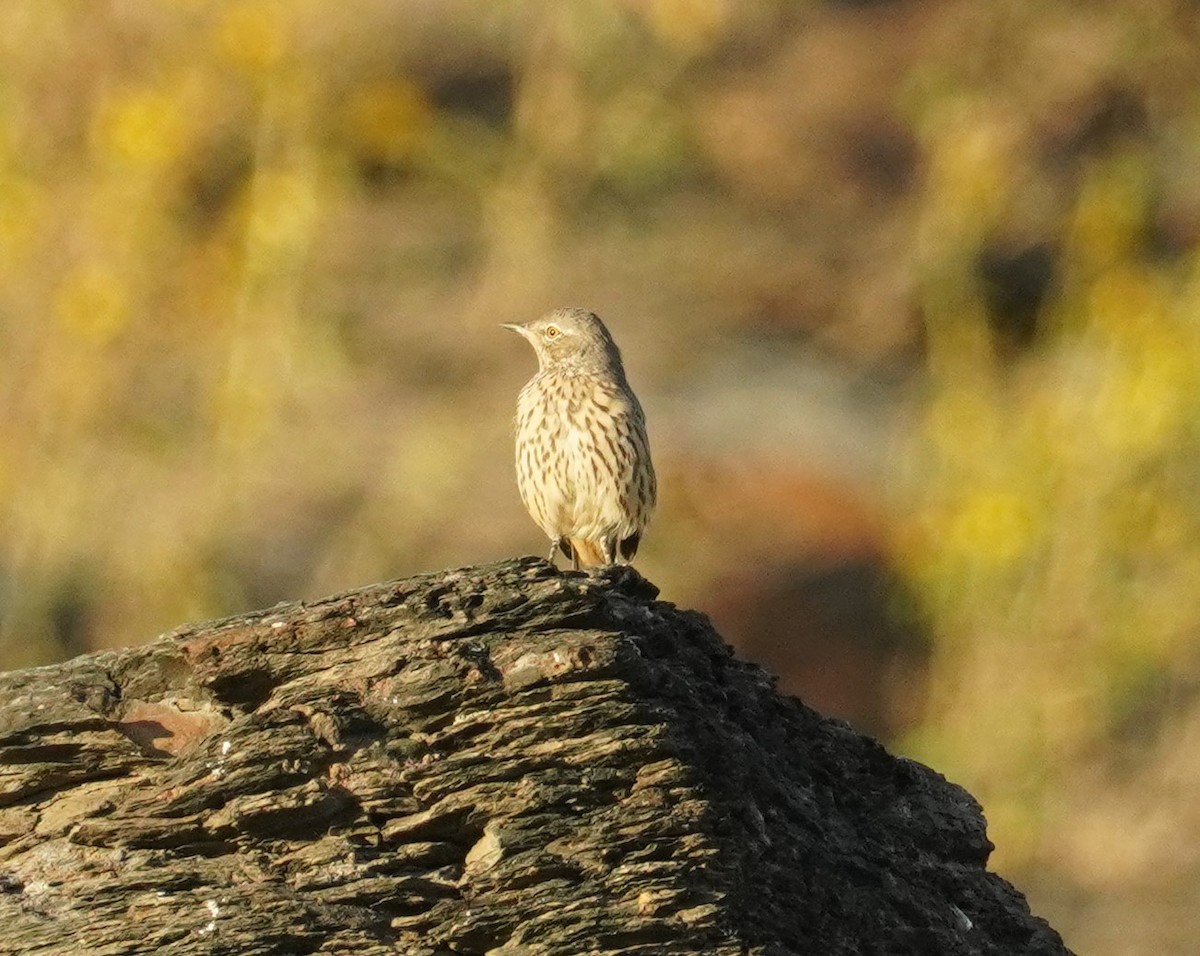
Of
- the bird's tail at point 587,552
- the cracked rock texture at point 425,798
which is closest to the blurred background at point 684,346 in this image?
the bird's tail at point 587,552

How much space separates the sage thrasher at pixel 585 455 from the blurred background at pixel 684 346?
213 inches

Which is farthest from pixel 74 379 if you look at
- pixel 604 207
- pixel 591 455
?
pixel 591 455

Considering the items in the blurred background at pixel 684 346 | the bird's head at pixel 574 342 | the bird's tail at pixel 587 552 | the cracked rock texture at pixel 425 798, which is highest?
the blurred background at pixel 684 346

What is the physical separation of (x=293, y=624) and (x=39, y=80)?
13037mm

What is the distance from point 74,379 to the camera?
16812mm

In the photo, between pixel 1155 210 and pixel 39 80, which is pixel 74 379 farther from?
pixel 1155 210

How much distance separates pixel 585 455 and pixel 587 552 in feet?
2.11

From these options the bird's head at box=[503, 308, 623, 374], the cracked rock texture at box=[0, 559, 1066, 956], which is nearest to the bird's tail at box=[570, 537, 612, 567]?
the bird's head at box=[503, 308, 623, 374]

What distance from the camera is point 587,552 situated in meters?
10.5

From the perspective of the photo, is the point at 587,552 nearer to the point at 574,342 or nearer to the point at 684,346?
the point at 574,342

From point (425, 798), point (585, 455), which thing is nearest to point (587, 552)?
point (585, 455)

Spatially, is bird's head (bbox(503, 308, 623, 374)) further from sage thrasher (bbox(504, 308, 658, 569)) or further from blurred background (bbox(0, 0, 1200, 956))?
blurred background (bbox(0, 0, 1200, 956))

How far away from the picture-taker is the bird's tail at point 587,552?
407 inches

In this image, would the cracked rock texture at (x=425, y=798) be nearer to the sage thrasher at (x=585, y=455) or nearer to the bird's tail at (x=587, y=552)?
the sage thrasher at (x=585, y=455)
